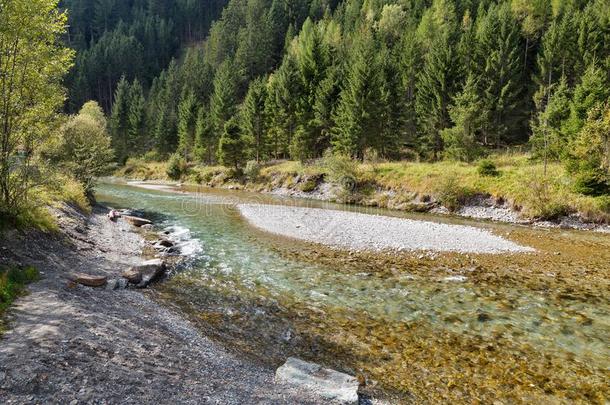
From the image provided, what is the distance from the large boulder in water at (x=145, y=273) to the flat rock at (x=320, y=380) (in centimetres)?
778

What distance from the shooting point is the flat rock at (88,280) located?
38.3 ft

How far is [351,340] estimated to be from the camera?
33.1 ft

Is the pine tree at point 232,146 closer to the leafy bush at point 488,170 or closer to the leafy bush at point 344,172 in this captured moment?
the leafy bush at point 344,172

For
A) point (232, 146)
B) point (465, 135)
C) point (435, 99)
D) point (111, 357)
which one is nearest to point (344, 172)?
point (465, 135)

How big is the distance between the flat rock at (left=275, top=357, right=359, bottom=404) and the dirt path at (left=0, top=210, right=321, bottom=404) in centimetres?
35

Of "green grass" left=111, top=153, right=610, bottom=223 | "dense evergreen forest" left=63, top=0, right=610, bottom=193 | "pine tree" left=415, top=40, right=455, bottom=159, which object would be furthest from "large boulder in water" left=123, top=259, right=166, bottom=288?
"pine tree" left=415, top=40, right=455, bottom=159

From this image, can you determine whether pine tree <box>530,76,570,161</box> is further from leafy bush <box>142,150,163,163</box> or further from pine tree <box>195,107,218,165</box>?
leafy bush <box>142,150,163,163</box>

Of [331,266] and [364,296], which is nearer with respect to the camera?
[364,296]

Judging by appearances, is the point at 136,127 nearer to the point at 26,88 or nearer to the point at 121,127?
the point at 121,127

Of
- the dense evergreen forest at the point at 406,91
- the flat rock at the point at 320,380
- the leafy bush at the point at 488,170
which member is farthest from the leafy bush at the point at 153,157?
the flat rock at the point at 320,380

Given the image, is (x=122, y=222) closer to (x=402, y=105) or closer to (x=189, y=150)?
(x=402, y=105)

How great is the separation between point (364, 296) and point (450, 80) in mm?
50046

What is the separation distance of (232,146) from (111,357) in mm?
55294

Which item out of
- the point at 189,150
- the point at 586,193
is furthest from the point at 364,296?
the point at 189,150
